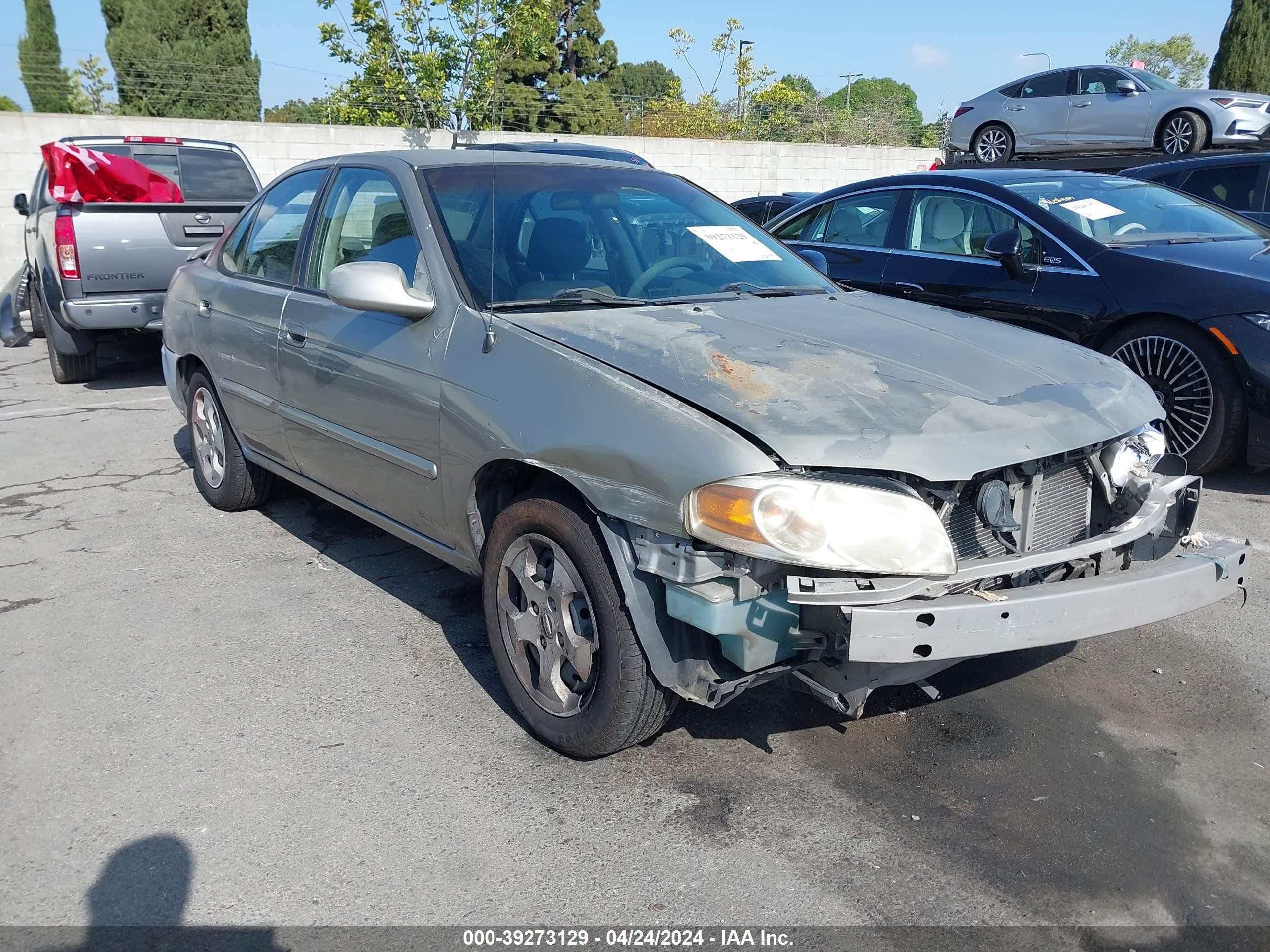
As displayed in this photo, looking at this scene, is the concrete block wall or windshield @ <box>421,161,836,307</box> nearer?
windshield @ <box>421,161,836,307</box>

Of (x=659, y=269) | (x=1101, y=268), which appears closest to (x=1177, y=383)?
(x=1101, y=268)

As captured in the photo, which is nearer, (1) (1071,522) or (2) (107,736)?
(1) (1071,522)

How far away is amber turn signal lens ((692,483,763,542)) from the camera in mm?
2493

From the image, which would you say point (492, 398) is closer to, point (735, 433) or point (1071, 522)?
point (735, 433)

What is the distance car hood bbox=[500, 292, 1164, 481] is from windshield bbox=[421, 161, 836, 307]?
200 millimetres

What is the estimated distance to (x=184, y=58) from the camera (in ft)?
91.5

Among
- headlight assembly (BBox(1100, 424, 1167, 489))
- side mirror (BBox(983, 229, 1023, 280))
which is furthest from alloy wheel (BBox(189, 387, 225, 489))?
side mirror (BBox(983, 229, 1023, 280))

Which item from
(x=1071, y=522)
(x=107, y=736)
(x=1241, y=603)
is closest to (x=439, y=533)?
(x=107, y=736)

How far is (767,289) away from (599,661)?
1.65m

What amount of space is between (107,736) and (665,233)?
2.56 meters

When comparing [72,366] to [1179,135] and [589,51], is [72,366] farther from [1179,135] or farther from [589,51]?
[589,51]

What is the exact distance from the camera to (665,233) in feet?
13.1

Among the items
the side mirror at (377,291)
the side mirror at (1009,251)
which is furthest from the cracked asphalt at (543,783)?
the side mirror at (1009,251)

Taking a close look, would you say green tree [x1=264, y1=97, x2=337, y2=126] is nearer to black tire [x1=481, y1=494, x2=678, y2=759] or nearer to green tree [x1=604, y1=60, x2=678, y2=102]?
black tire [x1=481, y1=494, x2=678, y2=759]
